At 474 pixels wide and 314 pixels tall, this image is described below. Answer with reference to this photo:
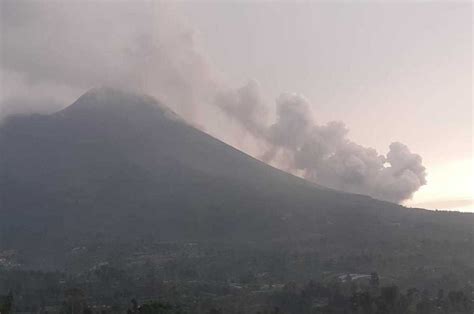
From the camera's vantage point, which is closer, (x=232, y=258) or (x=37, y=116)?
(x=232, y=258)

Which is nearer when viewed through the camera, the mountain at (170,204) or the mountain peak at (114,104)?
the mountain at (170,204)

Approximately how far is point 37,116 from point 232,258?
314 feet

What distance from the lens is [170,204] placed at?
129 meters

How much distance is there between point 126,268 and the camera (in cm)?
9331

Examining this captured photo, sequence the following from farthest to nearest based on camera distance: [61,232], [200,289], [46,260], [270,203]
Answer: [270,203] < [61,232] < [46,260] < [200,289]

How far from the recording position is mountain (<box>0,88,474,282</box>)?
108 metres

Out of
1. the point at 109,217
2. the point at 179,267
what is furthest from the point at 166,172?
the point at 179,267

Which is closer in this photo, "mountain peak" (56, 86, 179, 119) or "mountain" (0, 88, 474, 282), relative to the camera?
→ "mountain" (0, 88, 474, 282)

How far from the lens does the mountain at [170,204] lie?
10750 centimetres

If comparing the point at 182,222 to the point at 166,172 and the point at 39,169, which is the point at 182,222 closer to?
the point at 166,172

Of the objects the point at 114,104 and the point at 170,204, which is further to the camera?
the point at 114,104

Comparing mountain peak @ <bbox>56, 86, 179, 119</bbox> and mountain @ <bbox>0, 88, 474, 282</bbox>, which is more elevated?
mountain peak @ <bbox>56, 86, 179, 119</bbox>

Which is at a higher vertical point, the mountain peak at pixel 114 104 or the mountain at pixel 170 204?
the mountain peak at pixel 114 104

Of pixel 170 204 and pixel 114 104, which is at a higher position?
pixel 114 104
